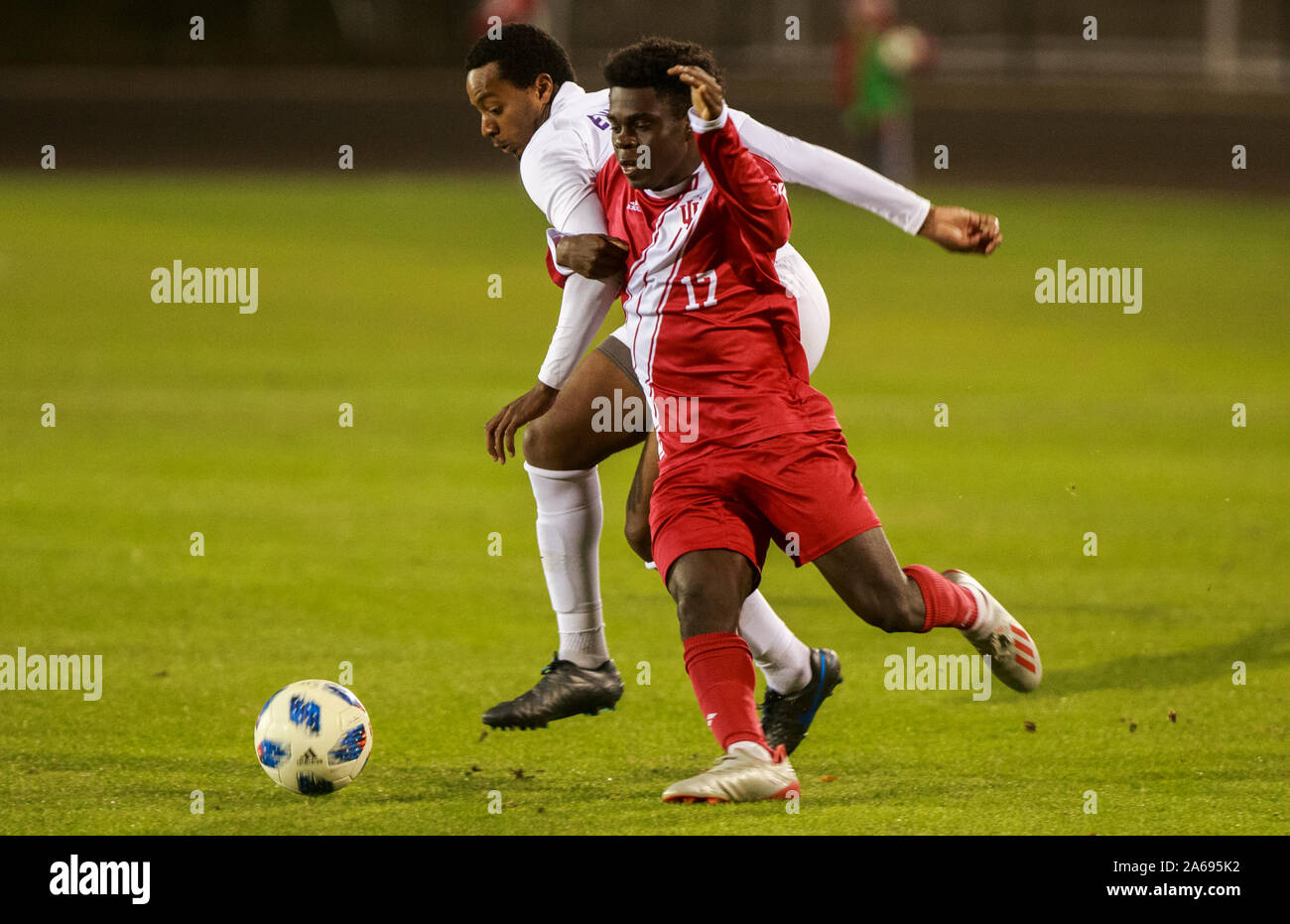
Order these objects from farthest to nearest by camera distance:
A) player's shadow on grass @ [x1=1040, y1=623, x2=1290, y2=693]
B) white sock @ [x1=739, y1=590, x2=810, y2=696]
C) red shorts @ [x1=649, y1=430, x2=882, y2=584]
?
player's shadow on grass @ [x1=1040, y1=623, x2=1290, y2=693] < white sock @ [x1=739, y1=590, x2=810, y2=696] < red shorts @ [x1=649, y1=430, x2=882, y2=584]

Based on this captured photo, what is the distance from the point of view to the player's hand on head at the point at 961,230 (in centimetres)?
475

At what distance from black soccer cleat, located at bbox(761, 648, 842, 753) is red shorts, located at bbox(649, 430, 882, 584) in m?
0.76

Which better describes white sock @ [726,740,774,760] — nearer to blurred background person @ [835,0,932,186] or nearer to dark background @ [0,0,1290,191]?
blurred background person @ [835,0,932,186]

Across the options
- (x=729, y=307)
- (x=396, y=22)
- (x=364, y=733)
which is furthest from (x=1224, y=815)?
(x=396, y=22)

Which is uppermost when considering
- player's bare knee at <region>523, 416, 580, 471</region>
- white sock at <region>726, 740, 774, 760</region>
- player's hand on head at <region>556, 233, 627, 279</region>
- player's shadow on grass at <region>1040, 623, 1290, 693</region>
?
player's hand on head at <region>556, 233, 627, 279</region>

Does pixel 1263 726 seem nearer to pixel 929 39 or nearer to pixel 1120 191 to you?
pixel 1120 191

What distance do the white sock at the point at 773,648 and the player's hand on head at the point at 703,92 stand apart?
1.51 meters

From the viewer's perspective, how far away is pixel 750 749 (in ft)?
15.5

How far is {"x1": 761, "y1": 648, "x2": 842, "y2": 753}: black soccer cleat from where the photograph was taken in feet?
18.1

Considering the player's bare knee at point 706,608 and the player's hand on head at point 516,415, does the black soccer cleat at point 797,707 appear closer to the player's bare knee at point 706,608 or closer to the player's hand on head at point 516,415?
the player's bare knee at point 706,608

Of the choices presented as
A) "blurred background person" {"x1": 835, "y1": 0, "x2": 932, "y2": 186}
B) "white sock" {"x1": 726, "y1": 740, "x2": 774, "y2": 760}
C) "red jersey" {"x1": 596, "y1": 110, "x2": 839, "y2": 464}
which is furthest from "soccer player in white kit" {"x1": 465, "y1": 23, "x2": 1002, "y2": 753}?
"blurred background person" {"x1": 835, "y1": 0, "x2": 932, "y2": 186}

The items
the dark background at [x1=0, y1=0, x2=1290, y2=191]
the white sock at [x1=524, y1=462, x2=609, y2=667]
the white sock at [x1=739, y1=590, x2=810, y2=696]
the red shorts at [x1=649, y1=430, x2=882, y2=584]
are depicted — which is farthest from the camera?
the dark background at [x1=0, y1=0, x2=1290, y2=191]

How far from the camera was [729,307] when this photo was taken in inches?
197

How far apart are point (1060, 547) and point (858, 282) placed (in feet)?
33.6
